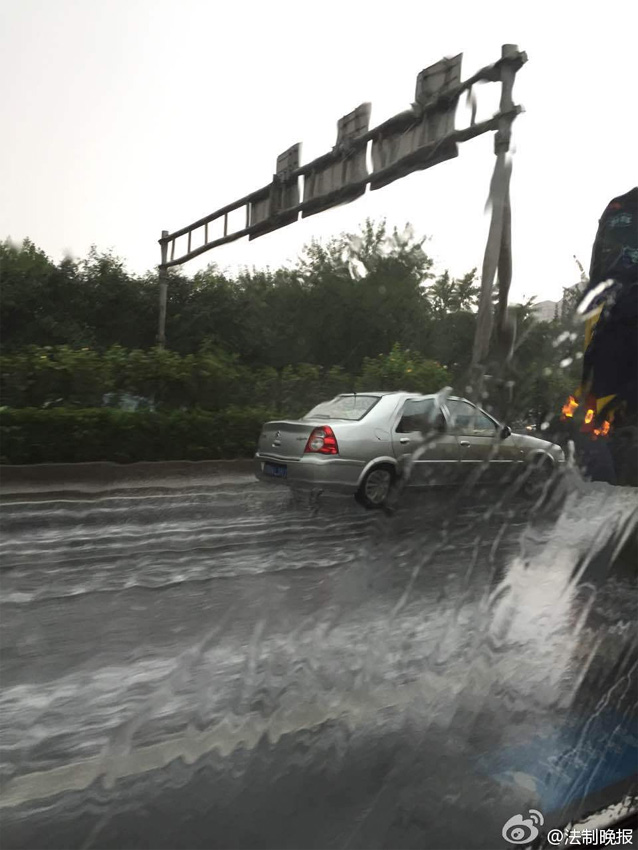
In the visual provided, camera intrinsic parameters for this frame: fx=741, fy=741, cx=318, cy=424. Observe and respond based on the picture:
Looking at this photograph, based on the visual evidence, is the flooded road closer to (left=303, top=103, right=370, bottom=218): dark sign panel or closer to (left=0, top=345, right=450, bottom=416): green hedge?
(left=0, top=345, right=450, bottom=416): green hedge

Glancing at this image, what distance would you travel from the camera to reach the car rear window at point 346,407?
2305 millimetres


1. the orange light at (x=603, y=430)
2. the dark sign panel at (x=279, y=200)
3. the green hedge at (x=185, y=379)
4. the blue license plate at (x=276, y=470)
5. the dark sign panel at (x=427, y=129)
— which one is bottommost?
the blue license plate at (x=276, y=470)

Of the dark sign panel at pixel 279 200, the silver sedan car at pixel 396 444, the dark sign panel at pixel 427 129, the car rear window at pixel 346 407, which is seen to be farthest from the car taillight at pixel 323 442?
the dark sign panel at pixel 427 129

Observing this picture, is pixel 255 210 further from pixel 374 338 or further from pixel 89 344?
pixel 89 344

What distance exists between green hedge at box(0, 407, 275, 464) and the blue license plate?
0.14 meters

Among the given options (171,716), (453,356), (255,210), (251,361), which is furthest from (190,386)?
(171,716)

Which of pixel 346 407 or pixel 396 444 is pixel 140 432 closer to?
pixel 346 407

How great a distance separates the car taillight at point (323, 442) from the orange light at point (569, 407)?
794mm

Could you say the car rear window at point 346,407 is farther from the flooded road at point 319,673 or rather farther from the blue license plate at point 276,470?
the flooded road at point 319,673

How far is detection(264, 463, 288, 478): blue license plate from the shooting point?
259cm

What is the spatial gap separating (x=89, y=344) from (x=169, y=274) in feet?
1.22

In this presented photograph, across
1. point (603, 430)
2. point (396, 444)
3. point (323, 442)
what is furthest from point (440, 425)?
point (603, 430)

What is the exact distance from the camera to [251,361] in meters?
2.29

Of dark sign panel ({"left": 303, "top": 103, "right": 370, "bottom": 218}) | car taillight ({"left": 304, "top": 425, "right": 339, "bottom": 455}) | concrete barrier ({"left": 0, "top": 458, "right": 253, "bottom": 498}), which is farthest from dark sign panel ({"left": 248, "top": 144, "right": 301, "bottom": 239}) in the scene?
concrete barrier ({"left": 0, "top": 458, "right": 253, "bottom": 498})
